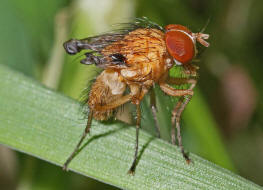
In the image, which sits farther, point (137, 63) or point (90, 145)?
point (137, 63)

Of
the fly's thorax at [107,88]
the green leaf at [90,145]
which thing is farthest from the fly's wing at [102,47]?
the green leaf at [90,145]

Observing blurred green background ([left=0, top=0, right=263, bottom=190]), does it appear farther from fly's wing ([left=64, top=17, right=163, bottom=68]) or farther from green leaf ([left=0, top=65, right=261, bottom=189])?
green leaf ([left=0, top=65, right=261, bottom=189])

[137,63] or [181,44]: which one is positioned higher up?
[181,44]

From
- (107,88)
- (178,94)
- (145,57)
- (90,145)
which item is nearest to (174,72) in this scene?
(178,94)

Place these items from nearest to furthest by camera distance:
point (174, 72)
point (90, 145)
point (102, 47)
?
point (90, 145) → point (102, 47) → point (174, 72)

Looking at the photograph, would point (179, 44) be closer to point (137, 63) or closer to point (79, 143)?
point (137, 63)

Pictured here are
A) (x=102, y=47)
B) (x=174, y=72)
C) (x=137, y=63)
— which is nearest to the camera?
(x=137, y=63)
